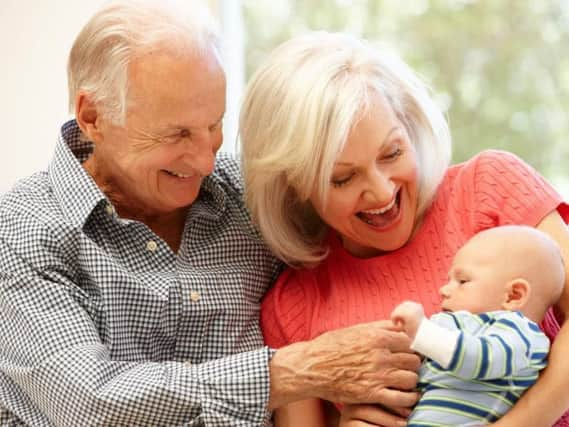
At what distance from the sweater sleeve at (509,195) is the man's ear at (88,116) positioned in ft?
2.71

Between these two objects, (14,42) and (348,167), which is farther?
(14,42)

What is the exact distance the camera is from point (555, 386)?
5.82 feet

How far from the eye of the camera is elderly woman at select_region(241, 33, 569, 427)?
76.6 inches

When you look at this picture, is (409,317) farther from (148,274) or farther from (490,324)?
(148,274)

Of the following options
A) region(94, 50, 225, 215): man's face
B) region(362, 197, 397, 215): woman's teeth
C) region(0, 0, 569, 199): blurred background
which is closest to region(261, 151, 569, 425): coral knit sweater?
region(362, 197, 397, 215): woman's teeth

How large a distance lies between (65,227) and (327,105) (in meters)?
0.60

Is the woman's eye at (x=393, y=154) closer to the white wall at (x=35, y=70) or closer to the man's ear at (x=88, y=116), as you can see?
the man's ear at (x=88, y=116)

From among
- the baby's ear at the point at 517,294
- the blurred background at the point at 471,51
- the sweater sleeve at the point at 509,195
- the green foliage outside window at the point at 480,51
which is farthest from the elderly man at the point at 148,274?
the green foliage outside window at the point at 480,51

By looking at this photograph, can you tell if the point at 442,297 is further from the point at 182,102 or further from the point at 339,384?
the point at 182,102

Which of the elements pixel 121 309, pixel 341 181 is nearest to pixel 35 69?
pixel 121 309

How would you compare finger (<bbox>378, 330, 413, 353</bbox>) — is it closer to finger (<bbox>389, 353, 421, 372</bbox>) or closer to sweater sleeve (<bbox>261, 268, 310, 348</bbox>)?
finger (<bbox>389, 353, 421, 372</bbox>)

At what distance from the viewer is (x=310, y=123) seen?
6.36ft

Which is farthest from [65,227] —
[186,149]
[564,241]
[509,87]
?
[509,87]

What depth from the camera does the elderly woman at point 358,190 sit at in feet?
6.39
